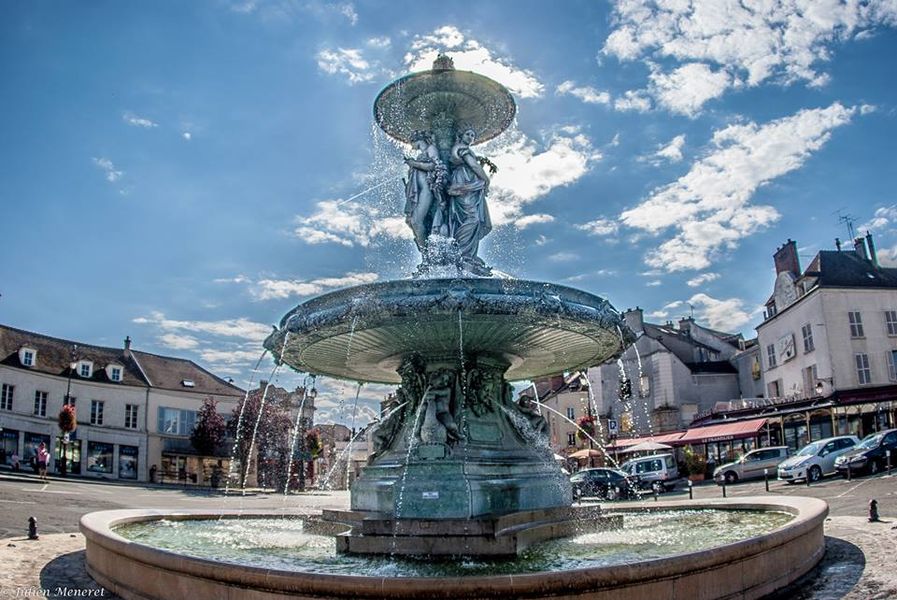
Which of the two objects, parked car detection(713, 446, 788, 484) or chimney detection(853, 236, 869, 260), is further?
chimney detection(853, 236, 869, 260)

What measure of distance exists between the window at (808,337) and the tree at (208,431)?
3593cm

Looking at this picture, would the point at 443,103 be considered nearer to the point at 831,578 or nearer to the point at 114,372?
the point at 831,578

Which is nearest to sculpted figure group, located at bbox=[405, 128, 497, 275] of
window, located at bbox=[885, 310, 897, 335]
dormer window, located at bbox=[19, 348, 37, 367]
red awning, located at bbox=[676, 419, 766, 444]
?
red awning, located at bbox=[676, 419, 766, 444]

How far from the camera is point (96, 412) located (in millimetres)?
46500

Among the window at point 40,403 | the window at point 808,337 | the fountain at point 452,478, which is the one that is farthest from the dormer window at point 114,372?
the window at point 808,337

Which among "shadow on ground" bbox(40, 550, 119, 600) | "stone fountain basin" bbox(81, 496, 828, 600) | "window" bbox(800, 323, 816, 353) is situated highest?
"window" bbox(800, 323, 816, 353)

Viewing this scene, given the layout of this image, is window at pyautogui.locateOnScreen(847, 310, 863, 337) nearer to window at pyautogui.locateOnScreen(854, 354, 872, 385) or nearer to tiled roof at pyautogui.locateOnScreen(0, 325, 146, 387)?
window at pyautogui.locateOnScreen(854, 354, 872, 385)

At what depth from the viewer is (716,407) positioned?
43.4 metres

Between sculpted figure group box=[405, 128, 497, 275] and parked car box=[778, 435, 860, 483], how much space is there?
19.3 meters

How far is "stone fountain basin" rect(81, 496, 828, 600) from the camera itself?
4555 millimetres

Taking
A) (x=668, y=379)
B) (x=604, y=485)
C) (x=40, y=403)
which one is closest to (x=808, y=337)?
(x=668, y=379)

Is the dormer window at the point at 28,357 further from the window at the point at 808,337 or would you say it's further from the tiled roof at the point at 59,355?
the window at the point at 808,337

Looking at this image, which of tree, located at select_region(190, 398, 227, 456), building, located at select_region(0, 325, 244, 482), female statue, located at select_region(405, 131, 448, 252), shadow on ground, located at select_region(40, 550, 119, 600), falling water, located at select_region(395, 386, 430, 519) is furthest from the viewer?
tree, located at select_region(190, 398, 227, 456)

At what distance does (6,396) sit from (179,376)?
44.0ft
